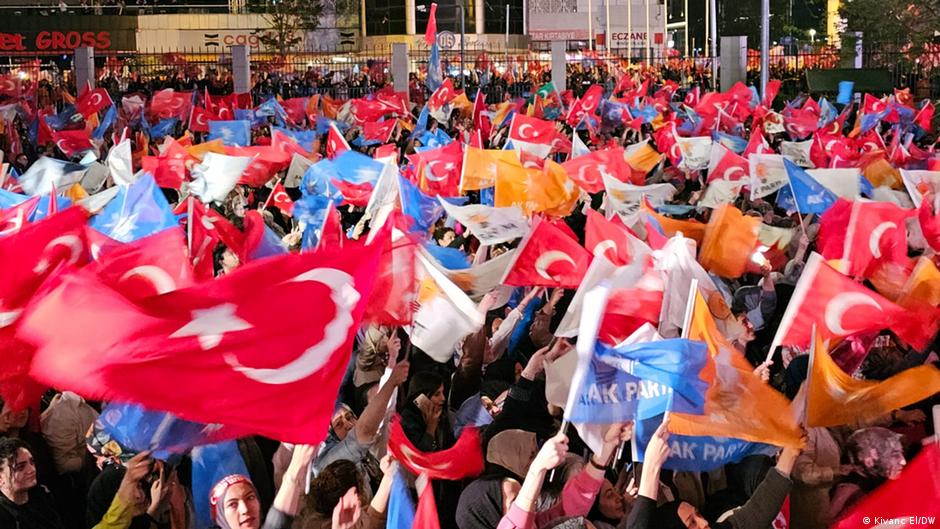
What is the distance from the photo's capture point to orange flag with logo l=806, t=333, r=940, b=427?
220 inches

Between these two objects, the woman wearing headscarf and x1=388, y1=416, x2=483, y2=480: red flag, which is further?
x1=388, y1=416, x2=483, y2=480: red flag

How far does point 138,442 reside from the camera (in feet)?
18.2

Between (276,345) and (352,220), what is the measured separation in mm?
9608

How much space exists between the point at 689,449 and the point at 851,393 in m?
0.71

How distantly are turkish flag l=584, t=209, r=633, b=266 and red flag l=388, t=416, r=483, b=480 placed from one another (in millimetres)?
3097

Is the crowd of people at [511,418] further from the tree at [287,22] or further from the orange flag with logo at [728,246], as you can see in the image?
the tree at [287,22]

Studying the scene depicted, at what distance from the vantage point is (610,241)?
8.99m

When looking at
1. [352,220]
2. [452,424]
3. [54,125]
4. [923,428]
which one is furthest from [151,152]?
[923,428]

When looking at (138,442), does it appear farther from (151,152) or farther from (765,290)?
(151,152)

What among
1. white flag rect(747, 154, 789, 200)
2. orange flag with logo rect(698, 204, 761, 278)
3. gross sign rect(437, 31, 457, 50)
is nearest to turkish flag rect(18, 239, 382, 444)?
orange flag with logo rect(698, 204, 761, 278)

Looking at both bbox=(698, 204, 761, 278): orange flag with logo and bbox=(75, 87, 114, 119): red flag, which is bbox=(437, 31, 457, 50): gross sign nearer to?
bbox=(75, 87, 114, 119): red flag

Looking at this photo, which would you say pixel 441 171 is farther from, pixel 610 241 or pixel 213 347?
pixel 213 347

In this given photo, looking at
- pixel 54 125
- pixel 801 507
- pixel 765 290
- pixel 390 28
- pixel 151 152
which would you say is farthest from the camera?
pixel 390 28

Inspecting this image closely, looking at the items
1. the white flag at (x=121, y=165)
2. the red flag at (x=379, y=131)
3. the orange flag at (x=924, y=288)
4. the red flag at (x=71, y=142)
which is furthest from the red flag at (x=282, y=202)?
the red flag at (x=379, y=131)
